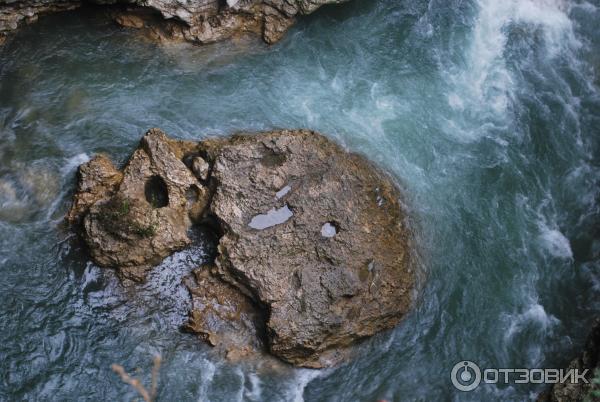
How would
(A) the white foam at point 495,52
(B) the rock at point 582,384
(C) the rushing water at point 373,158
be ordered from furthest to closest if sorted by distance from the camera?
(A) the white foam at point 495,52, (C) the rushing water at point 373,158, (B) the rock at point 582,384

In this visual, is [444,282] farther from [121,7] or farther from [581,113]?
[121,7]

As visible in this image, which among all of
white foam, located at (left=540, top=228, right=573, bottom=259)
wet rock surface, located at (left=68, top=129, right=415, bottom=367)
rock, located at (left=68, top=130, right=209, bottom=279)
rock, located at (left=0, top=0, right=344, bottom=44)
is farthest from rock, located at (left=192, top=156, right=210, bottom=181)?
white foam, located at (left=540, top=228, right=573, bottom=259)

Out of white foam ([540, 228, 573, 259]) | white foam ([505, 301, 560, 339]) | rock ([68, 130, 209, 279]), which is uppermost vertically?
rock ([68, 130, 209, 279])

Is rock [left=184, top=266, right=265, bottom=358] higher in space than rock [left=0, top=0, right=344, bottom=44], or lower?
lower

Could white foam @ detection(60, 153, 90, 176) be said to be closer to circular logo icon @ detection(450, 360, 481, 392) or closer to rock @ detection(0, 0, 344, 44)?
rock @ detection(0, 0, 344, 44)
